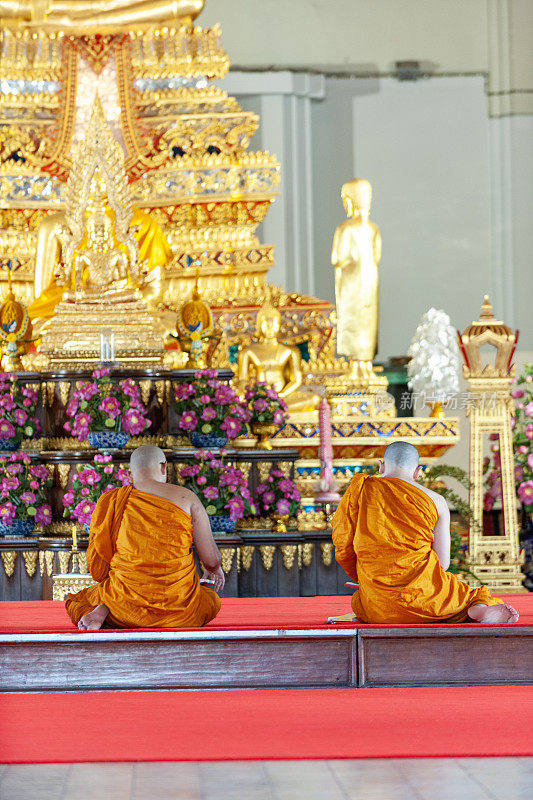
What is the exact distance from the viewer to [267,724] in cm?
356

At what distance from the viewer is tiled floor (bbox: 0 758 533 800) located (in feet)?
9.53

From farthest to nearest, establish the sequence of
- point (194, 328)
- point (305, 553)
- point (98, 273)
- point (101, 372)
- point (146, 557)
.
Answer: point (98, 273) → point (194, 328) → point (305, 553) → point (101, 372) → point (146, 557)

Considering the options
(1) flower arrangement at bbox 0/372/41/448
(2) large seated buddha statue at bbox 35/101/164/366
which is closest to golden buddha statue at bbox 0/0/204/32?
(2) large seated buddha statue at bbox 35/101/164/366

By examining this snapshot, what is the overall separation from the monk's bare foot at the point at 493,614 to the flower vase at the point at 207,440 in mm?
2452

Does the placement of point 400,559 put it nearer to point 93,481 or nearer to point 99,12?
point 93,481

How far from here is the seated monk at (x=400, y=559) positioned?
4.30 m

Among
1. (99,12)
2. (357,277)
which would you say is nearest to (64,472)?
(357,277)

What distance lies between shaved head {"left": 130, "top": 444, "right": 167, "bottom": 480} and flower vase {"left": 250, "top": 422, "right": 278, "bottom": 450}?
2.63 meters

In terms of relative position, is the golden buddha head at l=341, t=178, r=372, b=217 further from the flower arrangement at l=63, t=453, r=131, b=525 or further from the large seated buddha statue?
the flower arrangement at l=63, t=453, r=131, b=525

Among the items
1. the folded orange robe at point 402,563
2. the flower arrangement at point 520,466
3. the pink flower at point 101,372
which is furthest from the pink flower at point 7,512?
the flower arrangement at point 520,466

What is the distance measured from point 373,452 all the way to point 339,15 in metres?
4.66

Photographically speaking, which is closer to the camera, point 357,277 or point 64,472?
point 64,472

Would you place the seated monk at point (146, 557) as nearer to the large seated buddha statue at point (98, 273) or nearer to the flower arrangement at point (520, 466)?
the large seated buddha statue at point (98, 273)

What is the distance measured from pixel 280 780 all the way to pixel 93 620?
1460mm
